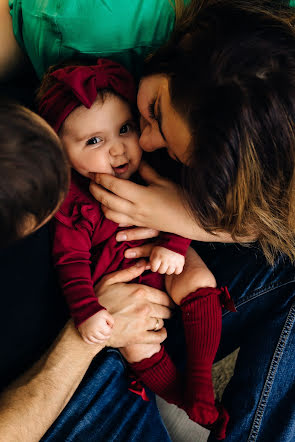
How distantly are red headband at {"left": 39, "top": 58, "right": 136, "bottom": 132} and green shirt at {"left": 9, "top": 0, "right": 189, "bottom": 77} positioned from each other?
55 mm

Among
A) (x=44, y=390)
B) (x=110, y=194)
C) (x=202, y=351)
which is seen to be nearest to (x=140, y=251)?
(x=110, y=194)

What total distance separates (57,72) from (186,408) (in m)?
0.83

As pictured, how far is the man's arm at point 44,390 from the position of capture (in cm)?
85

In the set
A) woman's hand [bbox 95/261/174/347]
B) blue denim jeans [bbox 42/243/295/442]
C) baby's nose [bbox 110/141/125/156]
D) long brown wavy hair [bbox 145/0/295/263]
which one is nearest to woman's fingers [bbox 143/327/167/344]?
woman's hand [bbox 95/261/174/347]

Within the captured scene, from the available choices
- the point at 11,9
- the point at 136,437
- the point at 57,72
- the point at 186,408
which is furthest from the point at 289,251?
the point at 11,9

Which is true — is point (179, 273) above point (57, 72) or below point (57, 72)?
below

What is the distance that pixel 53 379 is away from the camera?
3.06 feet

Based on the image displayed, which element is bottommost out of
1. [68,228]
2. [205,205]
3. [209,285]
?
[209,285]

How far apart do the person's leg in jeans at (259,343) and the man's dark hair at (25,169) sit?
0.65 meters

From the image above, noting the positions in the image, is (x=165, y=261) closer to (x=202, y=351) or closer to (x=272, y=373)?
(x=202, y=351)

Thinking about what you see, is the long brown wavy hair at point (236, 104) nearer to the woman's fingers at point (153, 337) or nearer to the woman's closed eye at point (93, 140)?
the woman's closed eye at point (93, 140)

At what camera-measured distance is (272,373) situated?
40.0 inches

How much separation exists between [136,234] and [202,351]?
321 mm

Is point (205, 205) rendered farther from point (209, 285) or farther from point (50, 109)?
point (50, 109)
